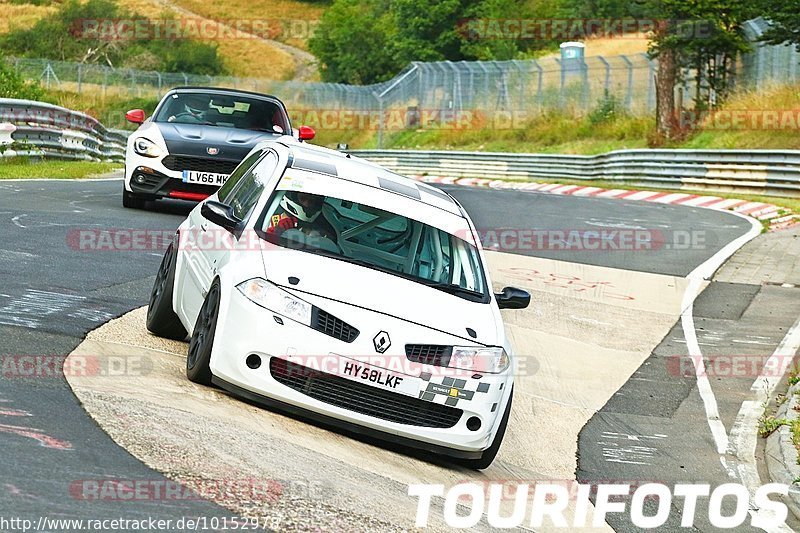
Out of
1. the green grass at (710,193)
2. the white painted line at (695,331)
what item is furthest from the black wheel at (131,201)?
the green grass at (710,193)

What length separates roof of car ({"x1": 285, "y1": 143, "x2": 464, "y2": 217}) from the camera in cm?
834

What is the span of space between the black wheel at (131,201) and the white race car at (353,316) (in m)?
8.72

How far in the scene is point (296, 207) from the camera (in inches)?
313

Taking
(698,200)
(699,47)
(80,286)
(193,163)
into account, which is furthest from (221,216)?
(699,47)

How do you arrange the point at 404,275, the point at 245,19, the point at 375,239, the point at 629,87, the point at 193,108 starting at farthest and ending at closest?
the point at 245,19 → the point at 629,87 → the point at 193,108 → the point at 375,239 → the point at 404,275

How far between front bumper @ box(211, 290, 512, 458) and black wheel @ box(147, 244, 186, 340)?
1.68 meters

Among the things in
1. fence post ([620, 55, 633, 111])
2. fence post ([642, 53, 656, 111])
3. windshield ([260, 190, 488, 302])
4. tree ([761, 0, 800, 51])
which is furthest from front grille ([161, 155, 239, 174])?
fence post ([620, 55, 633, 111])

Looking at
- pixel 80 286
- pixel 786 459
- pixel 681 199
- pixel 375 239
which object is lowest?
pixel 681 199

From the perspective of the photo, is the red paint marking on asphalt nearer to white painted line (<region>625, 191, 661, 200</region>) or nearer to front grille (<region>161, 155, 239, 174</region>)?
front grille (<region>161, 155, 239, 174</region>)

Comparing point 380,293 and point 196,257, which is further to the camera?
point 196,257

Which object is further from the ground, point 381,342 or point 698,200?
point 381,342

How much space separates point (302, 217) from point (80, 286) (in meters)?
3.30

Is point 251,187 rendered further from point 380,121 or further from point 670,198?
point 380,121

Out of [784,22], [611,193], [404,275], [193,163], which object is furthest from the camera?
[784,22]
